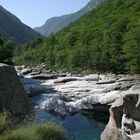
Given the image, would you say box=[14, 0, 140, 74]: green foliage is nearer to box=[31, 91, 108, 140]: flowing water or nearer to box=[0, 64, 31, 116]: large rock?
box=[31, 91, 108, 140]: flowing water

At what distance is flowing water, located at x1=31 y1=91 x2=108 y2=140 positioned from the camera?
3284 centimetres

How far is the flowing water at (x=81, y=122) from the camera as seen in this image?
32.8m

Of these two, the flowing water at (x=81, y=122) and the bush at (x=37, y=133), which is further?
the flowing water at (x=81, y=122)

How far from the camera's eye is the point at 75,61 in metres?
114

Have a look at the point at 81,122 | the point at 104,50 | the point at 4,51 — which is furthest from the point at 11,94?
the point at 4,51

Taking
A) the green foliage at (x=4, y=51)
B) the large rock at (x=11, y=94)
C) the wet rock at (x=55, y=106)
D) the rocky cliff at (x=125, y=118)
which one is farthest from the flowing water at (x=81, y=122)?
the green foliage at (x=4, y=51)

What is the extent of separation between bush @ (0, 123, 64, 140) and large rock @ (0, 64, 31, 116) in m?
11.4

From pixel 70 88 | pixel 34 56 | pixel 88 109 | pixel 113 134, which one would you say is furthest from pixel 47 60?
pixel 113 134

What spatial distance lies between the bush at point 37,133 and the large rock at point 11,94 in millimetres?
11383

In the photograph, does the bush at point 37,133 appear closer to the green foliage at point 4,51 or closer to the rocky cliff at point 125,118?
the rocky cliff at point 125,118

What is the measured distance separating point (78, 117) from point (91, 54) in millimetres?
64962

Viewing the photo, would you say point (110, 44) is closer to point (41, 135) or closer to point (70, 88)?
point (70, 88)

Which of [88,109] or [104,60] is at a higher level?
[104,60]

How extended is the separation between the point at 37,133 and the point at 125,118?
5.32 metres
